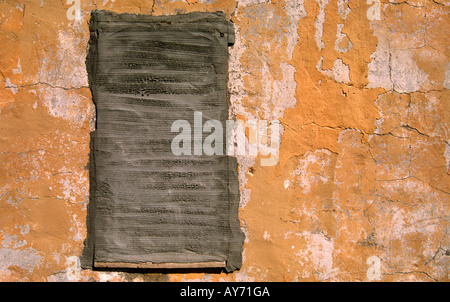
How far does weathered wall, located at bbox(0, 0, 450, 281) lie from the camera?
2.23 m

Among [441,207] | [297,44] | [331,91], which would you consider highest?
[297,44]

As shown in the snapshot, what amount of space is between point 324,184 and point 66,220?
182 centimetres

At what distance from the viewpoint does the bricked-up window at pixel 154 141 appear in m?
2.19

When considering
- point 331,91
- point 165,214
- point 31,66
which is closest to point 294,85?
point 331,91

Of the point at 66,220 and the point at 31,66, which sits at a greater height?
the point at 31,66

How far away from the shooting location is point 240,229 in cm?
225

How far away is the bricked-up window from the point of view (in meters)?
2.19

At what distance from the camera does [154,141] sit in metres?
2.19

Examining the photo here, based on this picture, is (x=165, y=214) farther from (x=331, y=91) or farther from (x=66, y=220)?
(x=331, y=91)

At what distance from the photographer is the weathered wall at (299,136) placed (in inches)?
87.7

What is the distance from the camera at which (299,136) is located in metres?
2.27

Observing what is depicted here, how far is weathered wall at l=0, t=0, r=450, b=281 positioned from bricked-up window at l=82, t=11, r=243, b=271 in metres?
0.10

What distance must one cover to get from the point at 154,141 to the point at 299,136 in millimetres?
1008

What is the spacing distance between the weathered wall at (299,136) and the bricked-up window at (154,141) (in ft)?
0.34
